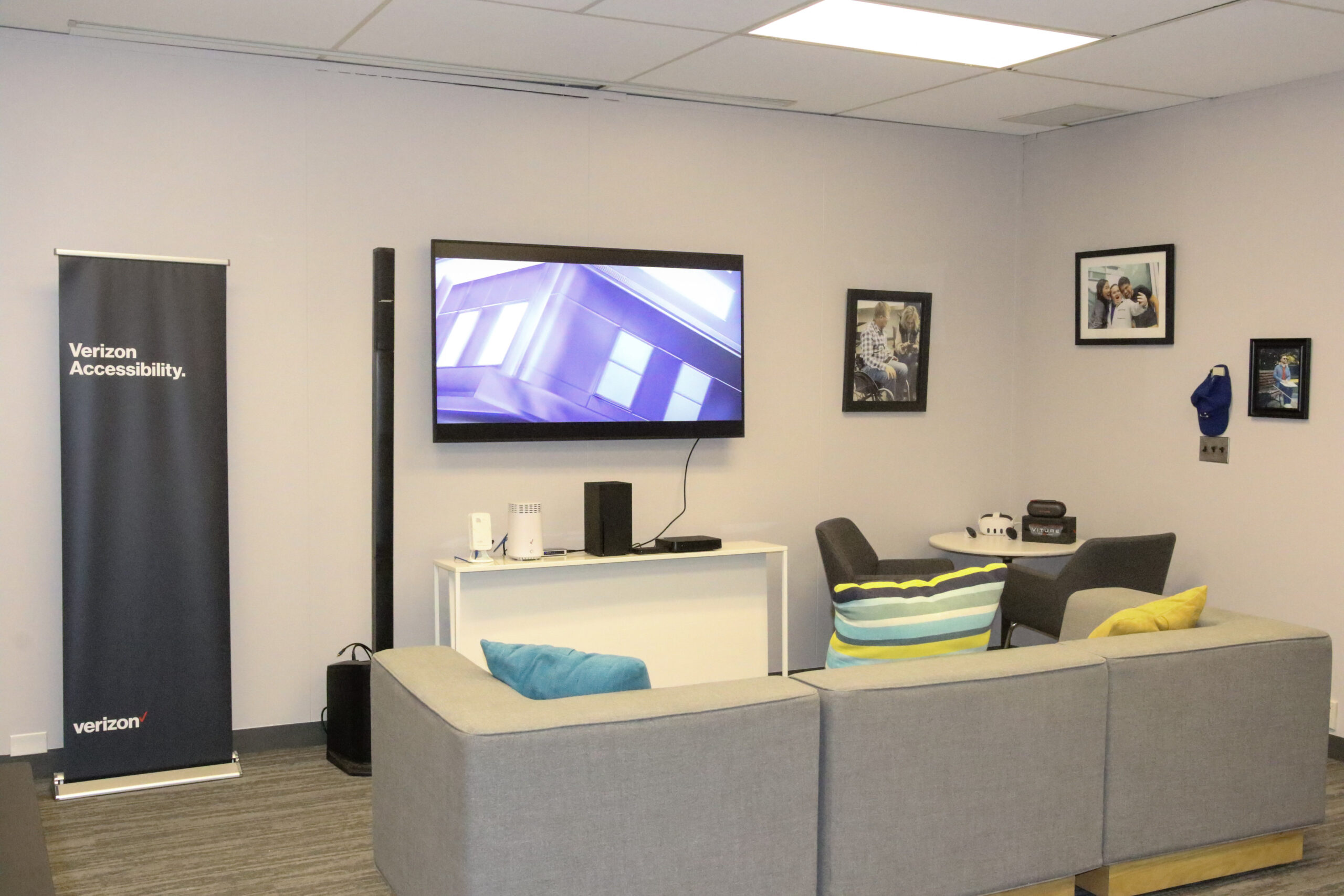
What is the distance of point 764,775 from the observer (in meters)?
2.78

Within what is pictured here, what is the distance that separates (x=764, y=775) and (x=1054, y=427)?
13.7 ft

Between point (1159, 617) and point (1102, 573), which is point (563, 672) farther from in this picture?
point (1102, 573)

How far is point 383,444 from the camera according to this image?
4.74 m

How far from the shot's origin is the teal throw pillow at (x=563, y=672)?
285 centimetres

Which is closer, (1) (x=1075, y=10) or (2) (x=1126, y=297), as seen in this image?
(1) (x=1075, y=10)

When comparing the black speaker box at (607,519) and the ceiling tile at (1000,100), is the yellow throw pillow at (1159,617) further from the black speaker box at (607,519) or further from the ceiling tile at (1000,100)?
the ceiling tile at (1000,100)

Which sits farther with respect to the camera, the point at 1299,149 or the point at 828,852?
the point at 1299,149

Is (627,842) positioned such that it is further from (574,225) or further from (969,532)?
(969,532)

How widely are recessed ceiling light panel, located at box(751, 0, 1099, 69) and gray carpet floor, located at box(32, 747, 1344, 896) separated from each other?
2958 mm

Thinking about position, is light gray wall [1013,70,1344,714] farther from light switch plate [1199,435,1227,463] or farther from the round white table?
the round white table

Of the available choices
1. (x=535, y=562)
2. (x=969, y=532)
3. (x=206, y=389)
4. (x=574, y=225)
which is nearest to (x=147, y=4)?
(x=206, y=389)

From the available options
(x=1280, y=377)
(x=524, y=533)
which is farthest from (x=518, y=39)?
(x=1280, y=377)

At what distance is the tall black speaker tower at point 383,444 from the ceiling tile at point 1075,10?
7.32 ft

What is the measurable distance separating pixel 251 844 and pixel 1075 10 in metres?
3.97
